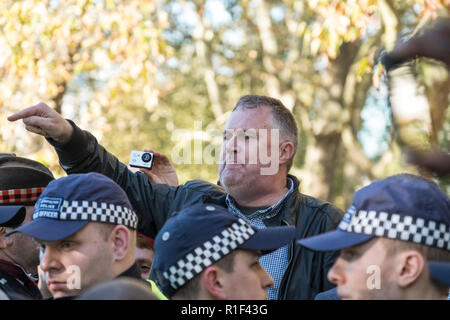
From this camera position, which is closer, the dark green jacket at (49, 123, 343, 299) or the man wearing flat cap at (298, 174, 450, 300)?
the man wearing flat cap at (298, 174, 450, 300)

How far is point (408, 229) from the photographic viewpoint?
7.34 feet

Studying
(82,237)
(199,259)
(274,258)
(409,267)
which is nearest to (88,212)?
(82,237)

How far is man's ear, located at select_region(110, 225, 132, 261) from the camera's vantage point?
8.86 feet

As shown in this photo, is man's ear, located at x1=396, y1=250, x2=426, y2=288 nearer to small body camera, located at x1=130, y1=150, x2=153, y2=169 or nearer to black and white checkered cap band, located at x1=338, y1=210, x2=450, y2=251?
black and white checkered cap band, located at x1=338, y1=210, x2=450, y2=251

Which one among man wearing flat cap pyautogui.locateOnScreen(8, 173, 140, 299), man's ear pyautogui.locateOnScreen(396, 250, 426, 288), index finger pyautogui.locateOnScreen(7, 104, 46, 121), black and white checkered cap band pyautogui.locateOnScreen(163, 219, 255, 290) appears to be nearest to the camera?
man's ear pyautogui.locateOnScreen(396, 250, 426, 288)

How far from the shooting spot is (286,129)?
404 centimetres

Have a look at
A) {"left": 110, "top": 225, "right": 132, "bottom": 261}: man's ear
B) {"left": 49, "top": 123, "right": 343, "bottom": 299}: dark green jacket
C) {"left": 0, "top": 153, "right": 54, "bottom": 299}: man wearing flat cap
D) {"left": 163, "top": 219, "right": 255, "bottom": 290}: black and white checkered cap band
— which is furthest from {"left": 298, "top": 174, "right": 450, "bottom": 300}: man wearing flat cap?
{"left": 0, "top": 153, "right": 54, "bottom": 299}: man wearing flat cap

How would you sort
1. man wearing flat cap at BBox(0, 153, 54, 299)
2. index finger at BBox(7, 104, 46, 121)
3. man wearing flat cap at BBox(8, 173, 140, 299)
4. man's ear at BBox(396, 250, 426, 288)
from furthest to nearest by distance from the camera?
index finger at BBox(7, 104, 46, 121), man wearing flat cap at BBox(0, 153, 54, 299), man wearing flat cap at BBox(8, 173, 140, 299), man's ear at BBox(396, 250, 426, 288)

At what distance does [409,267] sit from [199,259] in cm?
67

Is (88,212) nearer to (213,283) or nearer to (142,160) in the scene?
(213,283)

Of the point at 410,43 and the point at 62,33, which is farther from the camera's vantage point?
the point at 62,33
